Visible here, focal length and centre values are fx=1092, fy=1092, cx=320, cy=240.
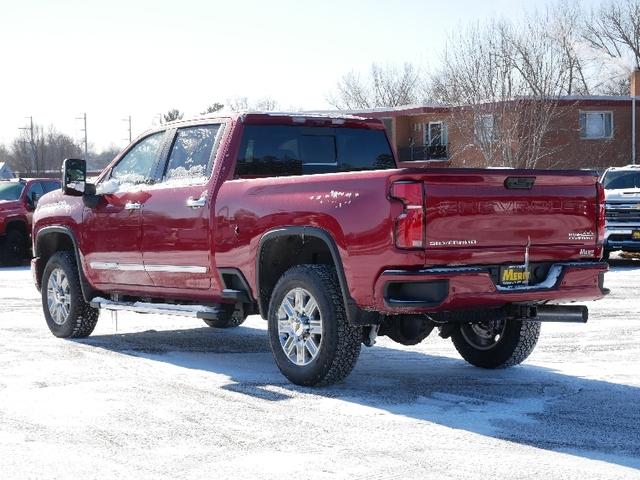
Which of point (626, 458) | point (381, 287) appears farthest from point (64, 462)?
point (626, 458)

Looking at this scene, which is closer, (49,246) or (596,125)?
(49,246)

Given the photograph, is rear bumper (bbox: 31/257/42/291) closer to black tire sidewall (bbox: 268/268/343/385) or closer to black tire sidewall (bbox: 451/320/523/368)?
black tire sidewall (bbox: 268/268/343/385)

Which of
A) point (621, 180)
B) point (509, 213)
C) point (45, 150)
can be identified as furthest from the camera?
point (45, 150)

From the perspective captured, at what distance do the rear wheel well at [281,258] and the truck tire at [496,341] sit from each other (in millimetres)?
1297

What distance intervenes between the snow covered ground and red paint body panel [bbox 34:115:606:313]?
27.1 inches

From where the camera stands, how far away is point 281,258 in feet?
26.9

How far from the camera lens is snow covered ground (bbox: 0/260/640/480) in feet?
18.0

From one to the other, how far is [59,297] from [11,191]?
43.2ft

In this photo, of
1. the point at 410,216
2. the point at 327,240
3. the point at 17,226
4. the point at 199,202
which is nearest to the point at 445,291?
the point at 410,216

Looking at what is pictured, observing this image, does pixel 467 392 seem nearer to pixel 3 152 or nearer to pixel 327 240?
pixel 327 240

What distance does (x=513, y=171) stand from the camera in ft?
23.8

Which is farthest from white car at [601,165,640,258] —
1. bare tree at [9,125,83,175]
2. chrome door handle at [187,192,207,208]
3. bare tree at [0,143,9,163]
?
bare tree at [0,143,9,163]

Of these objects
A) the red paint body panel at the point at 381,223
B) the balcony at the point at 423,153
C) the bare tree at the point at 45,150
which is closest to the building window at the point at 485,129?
the balcony at the point at 423,153

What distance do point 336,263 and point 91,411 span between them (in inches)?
73.5
